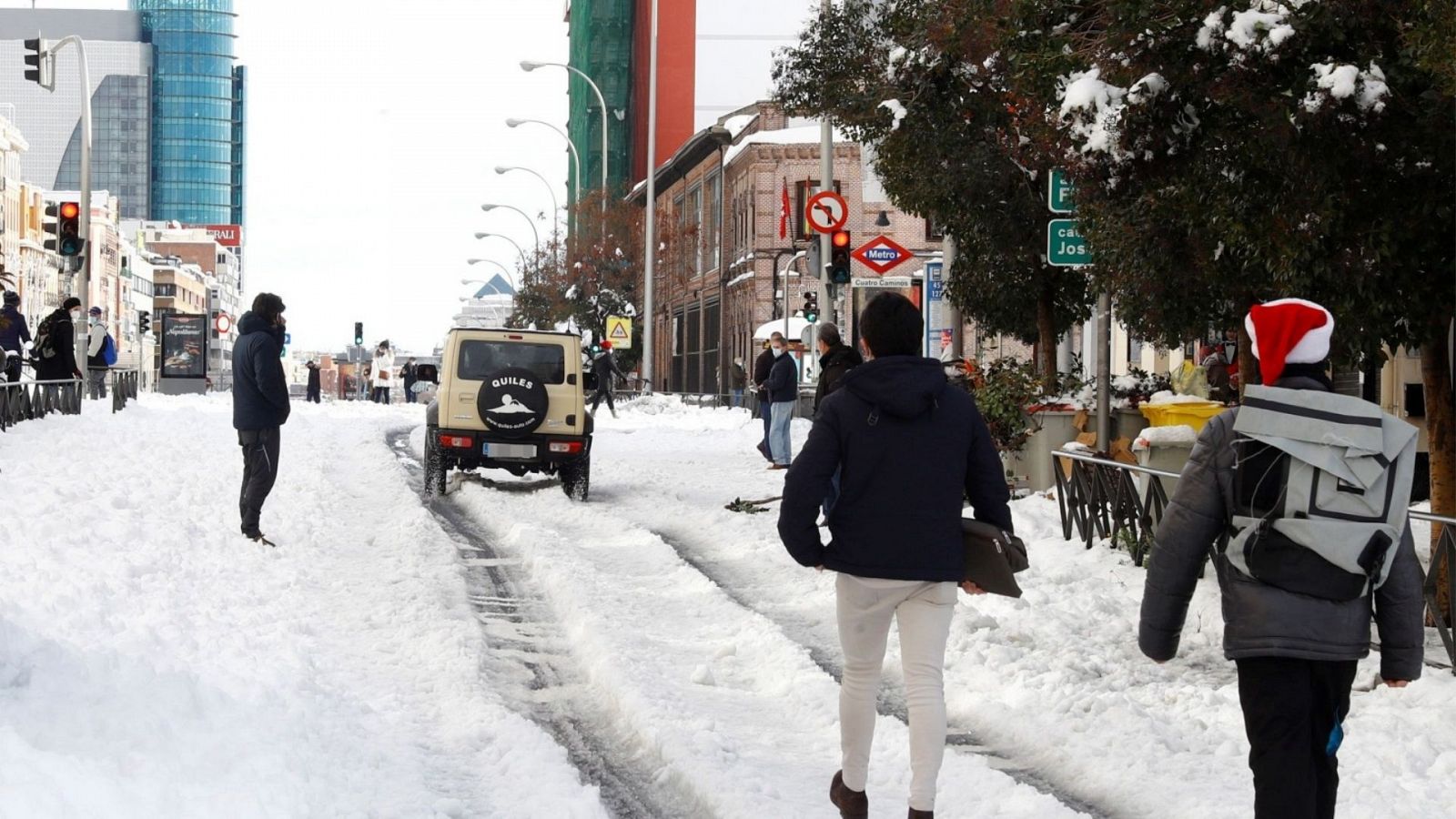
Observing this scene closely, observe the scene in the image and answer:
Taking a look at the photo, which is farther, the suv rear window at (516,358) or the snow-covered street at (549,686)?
the suv rear window at (516,358)

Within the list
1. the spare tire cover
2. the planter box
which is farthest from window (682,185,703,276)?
the planter box

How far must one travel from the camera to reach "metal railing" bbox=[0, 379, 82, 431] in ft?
82.4

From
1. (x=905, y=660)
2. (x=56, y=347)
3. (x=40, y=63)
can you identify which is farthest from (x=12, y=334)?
(x=905, y=660)

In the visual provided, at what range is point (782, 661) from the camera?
9273 millimetres

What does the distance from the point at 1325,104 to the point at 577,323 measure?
61214 millimetres

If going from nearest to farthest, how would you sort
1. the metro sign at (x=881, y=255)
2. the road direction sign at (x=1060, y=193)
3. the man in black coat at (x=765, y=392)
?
the road direction sign at (x=1060, y=193) → the metro sign at (x=881, y=255) → the man in black coat at (x=765, y=392)

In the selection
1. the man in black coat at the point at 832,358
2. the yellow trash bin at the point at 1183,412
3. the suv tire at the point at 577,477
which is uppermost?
the man in black coat at the point at 832,358

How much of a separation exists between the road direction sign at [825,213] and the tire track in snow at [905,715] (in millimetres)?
10535

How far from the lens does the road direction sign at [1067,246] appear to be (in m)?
15.0

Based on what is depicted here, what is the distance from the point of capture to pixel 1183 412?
1380cm

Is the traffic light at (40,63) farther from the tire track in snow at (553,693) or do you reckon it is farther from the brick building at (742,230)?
the brick building at (742,230)

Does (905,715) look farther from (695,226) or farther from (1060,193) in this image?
(695,226)

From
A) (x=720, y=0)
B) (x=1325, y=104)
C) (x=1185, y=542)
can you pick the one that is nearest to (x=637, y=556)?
(x=1325, y=104)

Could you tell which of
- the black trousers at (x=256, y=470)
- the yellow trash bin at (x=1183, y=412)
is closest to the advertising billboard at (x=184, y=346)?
the black trousers at (x=256, y=470)
